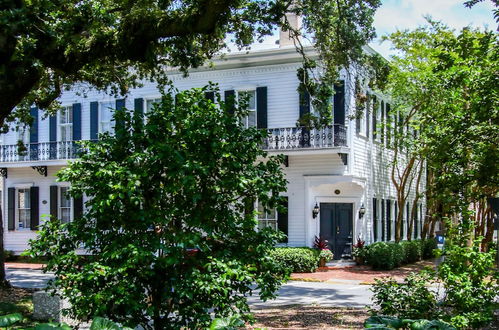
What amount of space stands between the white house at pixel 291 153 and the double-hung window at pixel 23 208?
0.46 ft

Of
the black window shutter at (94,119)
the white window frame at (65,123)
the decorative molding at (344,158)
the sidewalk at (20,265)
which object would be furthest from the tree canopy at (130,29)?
the white window frame at (65,123)

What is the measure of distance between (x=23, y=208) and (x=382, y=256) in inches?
679

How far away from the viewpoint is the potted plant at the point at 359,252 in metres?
24.2

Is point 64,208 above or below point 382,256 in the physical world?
above

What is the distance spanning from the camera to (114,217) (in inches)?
286

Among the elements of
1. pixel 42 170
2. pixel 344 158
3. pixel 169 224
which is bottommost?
pixel 169 224


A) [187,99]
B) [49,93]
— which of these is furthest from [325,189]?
[187,99]

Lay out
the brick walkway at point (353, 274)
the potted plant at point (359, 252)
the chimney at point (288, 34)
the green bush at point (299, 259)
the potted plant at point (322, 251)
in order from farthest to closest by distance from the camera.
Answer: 1. the chimney at point (288, 34)
2. the potted plant at point (359, 252)
3. the potted plant at point (322, 251)
4. the green bush at point (299, 259)
5. the brick walkway at point (353, 274)

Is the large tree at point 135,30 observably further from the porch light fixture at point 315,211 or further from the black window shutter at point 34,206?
the black window shutter at point 34,206

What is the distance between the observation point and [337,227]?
25.3 metres

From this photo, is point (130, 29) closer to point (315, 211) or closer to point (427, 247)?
point (315, 211)

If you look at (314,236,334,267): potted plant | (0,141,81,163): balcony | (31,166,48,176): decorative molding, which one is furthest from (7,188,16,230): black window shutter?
(314,236,334,267): potted plant

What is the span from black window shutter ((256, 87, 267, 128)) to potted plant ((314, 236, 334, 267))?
5.06 meters

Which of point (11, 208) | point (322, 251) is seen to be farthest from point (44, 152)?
point (322, 251)
